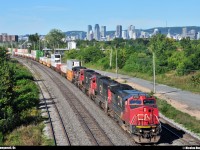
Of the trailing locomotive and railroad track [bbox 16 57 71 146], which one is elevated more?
the trailing locomotive

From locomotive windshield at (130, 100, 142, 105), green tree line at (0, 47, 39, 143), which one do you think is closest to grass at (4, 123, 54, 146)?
green tree line at (0, 47, 39, 143)

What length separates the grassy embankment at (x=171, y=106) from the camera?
30.4 metres

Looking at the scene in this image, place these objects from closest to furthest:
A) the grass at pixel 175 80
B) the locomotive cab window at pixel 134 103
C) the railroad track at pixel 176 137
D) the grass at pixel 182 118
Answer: the locomotive cab window at pixel 134 103 → the railroad track at pixel 176 137 → the grass at pixel 182 118 → the grass at pixel 175 80

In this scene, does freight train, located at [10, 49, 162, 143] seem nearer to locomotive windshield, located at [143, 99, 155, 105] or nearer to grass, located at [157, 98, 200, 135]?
locomotive windshield, located at [143, 99, 155, 105]

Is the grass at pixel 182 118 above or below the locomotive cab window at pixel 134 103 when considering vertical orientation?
below

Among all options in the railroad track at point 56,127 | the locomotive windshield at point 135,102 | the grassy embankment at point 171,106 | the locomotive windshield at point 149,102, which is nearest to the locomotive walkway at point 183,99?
the grassy embankment at point 171,106

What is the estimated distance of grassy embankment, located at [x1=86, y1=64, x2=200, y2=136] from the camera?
99.6 feet

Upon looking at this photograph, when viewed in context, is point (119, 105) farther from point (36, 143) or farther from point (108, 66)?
point (108, 66)

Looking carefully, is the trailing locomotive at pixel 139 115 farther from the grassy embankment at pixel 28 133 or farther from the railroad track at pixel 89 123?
the grassy embankment at pixel 28 133

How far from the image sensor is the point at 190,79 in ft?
200

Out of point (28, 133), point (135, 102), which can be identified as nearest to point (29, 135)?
point (28, 133)

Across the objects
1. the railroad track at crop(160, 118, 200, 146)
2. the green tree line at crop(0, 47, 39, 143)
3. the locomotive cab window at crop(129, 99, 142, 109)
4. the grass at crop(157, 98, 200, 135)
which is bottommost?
→ the railroad track at crop(160, 118, 200, 146)

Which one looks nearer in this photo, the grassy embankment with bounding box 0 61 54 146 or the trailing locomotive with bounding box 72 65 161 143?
the trailing locomotive with bounding box 72 65 161 143

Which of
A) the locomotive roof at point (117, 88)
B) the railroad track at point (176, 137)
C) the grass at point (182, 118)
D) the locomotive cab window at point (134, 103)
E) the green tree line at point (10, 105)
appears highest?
the locomotive roof at point (117, 88)
